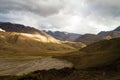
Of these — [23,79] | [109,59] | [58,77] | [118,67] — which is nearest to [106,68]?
[118,67]

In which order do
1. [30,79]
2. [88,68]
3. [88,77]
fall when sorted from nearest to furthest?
[30,79]
[88,77]
[88,68]

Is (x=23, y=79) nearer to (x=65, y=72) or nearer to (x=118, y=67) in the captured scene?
(x=65, y=72)

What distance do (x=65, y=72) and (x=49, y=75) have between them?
5365mm

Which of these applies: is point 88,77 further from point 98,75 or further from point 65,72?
point 65,72

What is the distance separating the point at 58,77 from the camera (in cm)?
6475

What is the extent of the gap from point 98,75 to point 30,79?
30.5 m

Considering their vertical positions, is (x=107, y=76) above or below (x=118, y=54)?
below

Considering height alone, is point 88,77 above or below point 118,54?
below

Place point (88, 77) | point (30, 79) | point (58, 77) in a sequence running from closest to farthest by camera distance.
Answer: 1. point (30, 79)
2. point (88, 77)
3. point (58, 77)

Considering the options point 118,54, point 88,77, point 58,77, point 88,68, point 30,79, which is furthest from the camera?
point 118,54

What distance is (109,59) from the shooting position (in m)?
78.9

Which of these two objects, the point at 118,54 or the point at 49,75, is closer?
the point at 49,75

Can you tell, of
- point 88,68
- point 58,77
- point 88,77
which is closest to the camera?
point 88,77

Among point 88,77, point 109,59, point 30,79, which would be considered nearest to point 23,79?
point 30,79
